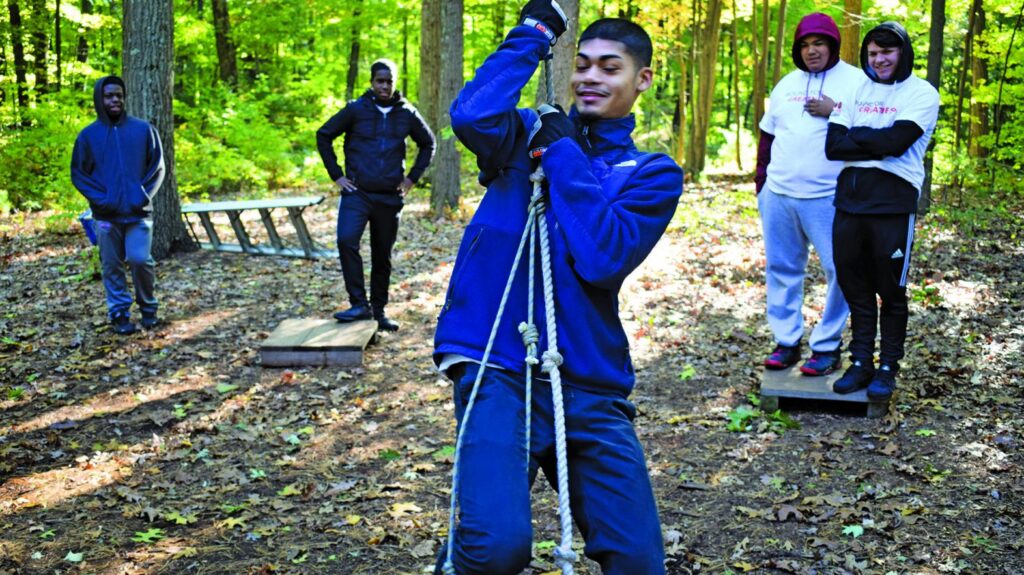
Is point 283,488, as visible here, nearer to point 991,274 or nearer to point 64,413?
point 64,413

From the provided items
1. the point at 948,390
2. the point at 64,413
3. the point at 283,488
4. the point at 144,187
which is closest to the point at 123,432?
the point at 64,413

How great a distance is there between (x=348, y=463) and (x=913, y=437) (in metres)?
3.72

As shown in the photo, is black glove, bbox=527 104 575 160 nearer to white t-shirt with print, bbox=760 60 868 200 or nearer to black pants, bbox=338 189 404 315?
white t-shirt with print, bbox=760 60 868 200

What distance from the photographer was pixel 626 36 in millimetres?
3000

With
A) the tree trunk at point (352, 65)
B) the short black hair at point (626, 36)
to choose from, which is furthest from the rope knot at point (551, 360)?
the tree trunk at point (352, 65)

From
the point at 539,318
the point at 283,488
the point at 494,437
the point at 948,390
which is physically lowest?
the point at 283,488

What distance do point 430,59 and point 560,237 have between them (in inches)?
614

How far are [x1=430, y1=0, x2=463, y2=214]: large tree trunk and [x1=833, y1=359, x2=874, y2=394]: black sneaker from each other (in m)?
8.97

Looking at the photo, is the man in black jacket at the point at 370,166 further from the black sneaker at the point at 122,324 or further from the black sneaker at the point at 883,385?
the black sneaker at the point at 883,385

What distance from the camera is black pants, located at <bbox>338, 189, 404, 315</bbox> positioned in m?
8.23

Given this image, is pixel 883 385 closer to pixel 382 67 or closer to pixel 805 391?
pixel 805 391

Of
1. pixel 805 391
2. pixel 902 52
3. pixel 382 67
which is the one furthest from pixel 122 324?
pixel 902 52

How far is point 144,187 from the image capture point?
843cm

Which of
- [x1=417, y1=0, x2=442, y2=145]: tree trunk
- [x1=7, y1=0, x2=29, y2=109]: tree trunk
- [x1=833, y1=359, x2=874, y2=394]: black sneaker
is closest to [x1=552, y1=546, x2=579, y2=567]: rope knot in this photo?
[x1=833, y1=359, x2=874, y2=394]: black sneaker
